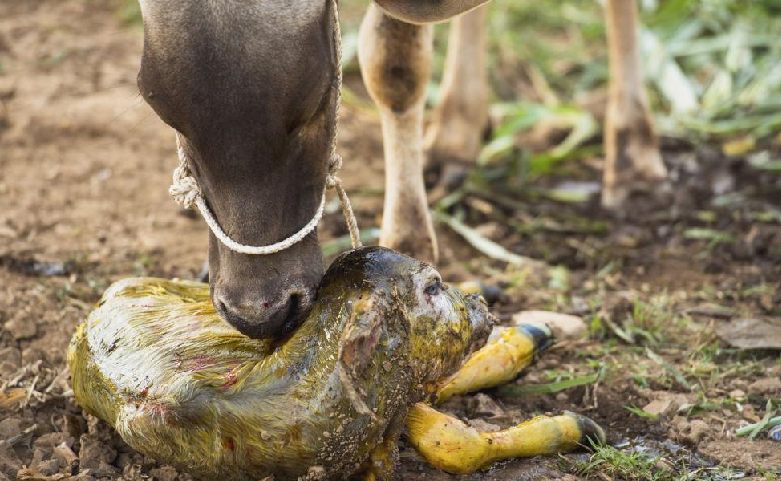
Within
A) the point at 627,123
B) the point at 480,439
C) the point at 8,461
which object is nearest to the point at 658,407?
the point at 480,439

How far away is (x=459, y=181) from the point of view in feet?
17.0

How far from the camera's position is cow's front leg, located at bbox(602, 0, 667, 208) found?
5.19 metres

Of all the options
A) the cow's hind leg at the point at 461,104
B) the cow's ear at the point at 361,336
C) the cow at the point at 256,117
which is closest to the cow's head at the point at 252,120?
the cow at the point at 256,117

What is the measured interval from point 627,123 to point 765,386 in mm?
2191

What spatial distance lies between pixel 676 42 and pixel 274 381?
491 cm

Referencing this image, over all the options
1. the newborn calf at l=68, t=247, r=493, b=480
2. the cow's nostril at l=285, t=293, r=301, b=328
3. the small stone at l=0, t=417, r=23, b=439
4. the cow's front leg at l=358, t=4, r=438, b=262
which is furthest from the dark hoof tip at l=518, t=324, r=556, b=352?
the small stone at l=0, t=417, r=23, b=439

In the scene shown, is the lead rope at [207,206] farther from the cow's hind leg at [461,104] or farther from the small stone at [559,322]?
the cow's hind leg at [461,104]

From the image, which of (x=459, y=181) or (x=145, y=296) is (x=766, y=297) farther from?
(x=145, y=296)

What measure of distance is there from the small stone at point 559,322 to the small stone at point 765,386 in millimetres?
631

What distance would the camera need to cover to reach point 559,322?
3.76 metres

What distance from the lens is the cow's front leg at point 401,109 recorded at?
13.0ft

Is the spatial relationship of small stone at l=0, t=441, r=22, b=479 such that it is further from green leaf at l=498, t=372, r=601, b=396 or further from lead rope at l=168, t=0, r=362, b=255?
green leaf at l=498, t=372, r=601, b=396

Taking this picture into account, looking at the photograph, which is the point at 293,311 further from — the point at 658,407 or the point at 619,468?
the point at 658,407

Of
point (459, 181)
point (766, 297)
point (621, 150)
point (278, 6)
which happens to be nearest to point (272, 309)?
point (278, 6)
